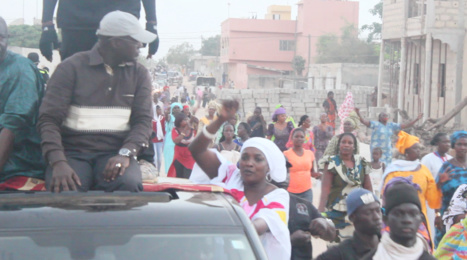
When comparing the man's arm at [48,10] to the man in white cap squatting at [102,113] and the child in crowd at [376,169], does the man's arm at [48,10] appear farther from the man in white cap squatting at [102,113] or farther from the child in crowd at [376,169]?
the child in crowd at [376,169]

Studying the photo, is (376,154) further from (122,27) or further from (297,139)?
(122,27)

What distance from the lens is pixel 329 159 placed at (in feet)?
23.6

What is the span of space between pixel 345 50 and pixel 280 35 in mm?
9558

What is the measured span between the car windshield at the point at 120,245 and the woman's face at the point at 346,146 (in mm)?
4637

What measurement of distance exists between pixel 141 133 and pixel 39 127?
534 millimetres

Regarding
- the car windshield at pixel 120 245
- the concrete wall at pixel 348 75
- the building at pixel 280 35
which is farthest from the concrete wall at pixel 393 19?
the building at pixel 280 35

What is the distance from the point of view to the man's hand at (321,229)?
4.31m

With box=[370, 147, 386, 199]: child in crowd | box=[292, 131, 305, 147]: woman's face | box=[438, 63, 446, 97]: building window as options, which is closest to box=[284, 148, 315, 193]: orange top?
box=[292, 131, 305, 147]: woman's face

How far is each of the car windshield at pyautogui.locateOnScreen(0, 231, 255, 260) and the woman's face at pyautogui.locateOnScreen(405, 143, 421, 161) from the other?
5.39 m

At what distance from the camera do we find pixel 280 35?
7112 centimetres

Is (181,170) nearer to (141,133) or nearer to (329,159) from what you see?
(329,159)

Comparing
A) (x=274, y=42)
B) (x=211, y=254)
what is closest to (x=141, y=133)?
(x=211, y=254)

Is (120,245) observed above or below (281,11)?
below

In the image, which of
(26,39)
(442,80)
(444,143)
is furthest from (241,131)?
(26,39)
